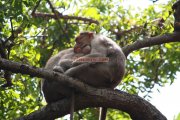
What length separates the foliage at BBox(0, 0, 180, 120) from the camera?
8.48 metres

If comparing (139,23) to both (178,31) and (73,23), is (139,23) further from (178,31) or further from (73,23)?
(178,31)

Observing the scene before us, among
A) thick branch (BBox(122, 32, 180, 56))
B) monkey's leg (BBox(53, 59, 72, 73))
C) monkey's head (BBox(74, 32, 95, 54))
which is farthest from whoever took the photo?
thick branch (BBox(122, 32, 180, 56))

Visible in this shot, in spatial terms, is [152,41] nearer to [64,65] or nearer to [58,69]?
[64,65]

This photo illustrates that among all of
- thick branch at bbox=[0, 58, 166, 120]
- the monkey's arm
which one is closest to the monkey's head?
the monkey's arm

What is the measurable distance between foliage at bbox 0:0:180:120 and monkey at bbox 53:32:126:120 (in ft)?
5.20

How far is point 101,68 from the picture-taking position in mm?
6555

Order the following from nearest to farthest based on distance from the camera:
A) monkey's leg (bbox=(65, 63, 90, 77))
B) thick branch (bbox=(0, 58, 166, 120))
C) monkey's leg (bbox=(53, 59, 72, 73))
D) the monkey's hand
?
thick branch (bbox=(0, 58, 166, 120)) < monkey's leg (bbox=(65, 63, 90, 77)) < the monkey's hand < monkey's leg (bbox=(53, 59, 72, 73))

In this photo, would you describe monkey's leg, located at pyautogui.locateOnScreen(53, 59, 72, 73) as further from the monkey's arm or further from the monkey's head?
the monkey's head

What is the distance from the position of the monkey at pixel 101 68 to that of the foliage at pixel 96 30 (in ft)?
5.20

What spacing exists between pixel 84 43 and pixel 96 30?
214 cm

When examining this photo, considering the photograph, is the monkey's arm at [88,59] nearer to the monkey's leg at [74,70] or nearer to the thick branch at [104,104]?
the monkey's leg at [74,70]

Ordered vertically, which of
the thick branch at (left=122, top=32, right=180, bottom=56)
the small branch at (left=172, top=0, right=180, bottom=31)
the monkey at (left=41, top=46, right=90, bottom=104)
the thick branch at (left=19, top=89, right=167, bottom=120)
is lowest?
the thick branch at (left=19, top=89, right=167, bottom=120)

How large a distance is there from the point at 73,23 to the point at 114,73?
4771 millimetres

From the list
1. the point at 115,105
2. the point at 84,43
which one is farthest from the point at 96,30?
the point at 115,105
